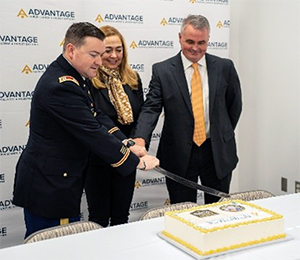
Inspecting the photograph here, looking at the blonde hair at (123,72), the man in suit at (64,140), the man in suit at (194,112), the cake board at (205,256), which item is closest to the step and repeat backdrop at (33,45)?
the blonde hair at (123,72)

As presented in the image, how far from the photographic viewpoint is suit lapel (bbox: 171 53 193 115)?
2.80m

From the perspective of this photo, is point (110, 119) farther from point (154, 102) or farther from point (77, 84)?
point (77, 84)

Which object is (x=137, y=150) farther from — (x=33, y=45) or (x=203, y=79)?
(x=33, y=45)

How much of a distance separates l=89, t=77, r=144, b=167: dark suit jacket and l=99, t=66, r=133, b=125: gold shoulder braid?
0.03m

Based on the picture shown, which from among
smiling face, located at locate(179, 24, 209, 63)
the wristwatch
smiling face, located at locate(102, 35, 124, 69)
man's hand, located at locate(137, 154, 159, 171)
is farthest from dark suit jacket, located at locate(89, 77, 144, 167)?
man's hand, located at locate(137, 154, 159, 171)

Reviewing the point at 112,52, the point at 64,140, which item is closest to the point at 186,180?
the point at 64,140

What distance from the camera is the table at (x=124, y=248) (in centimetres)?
147

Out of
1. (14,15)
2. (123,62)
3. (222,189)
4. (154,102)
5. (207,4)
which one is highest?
(207,4)

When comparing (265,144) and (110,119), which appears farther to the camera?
(265,144)

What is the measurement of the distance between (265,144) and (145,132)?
1603 mm

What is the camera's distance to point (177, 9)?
11.7 ft

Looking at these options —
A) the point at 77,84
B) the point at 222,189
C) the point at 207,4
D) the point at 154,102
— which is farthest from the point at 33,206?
the point at 207,4

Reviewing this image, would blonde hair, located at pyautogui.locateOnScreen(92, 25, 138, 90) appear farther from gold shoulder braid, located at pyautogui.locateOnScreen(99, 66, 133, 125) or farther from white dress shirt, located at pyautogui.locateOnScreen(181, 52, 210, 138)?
white dress shirt, located at pyautogui.locateOnScreen(181, 52, 210, 138)

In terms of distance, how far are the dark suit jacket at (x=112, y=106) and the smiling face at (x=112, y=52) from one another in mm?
164
